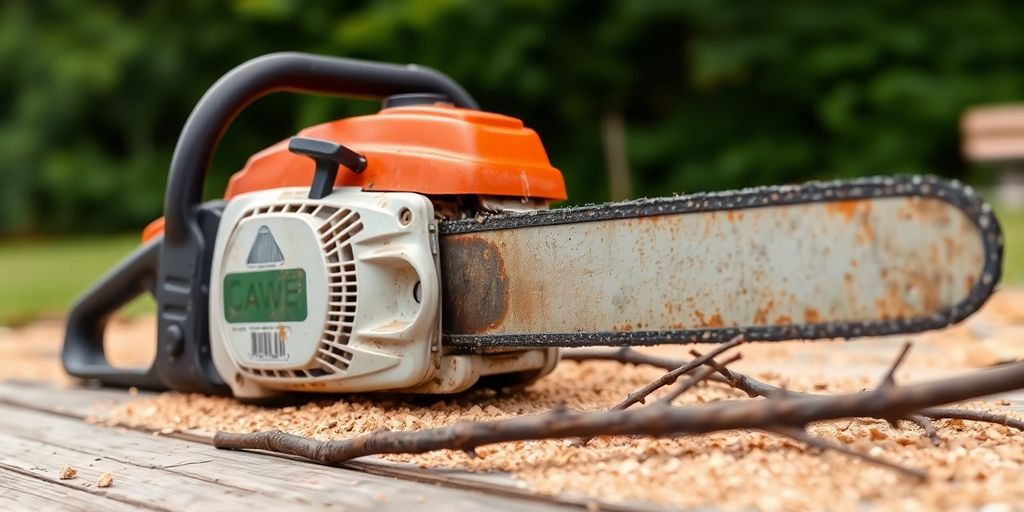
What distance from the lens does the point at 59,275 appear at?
8.38 meters

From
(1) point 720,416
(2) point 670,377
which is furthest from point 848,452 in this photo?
(2) point 670,377

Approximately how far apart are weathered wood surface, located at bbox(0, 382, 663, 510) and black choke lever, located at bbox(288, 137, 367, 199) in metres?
0.45

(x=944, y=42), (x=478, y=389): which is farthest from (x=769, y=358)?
(x=944, y=42)

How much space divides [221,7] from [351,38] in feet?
13.6

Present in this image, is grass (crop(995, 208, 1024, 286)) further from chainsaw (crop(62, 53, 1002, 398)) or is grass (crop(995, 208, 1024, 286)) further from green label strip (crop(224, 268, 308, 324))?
green label strip (crop(224, 268, 308, 324))

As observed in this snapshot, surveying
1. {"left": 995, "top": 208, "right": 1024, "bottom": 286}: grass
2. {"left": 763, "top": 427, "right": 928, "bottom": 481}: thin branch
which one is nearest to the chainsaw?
{"left": 763, "top": 427, "right": 928, "bottom": 481}: thin branch

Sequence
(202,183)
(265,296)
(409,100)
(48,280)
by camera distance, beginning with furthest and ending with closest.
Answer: (48,280)
(202,183)
(409,100)
(265,296)

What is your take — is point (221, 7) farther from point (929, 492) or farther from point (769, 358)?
point (929, 492)

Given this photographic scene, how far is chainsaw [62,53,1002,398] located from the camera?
1139mm

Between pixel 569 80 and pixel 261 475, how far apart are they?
13.0 metres

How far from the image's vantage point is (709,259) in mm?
1282

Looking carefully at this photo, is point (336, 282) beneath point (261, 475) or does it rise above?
above

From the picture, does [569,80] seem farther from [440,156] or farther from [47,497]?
[47,497]

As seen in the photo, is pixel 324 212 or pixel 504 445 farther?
pixel 324 212
